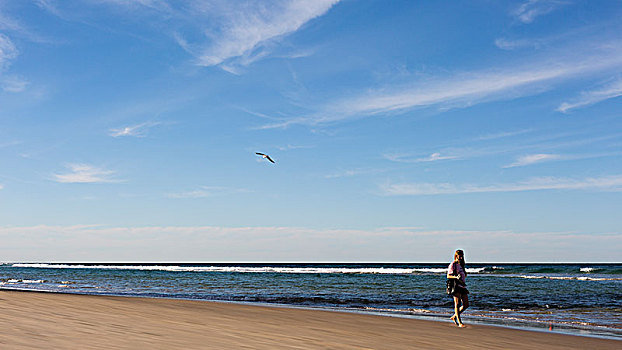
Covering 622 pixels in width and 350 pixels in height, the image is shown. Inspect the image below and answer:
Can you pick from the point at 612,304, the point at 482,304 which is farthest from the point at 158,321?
the point at 612,304

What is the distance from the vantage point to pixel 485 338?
11.4 metres

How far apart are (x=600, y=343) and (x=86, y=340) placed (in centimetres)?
1045

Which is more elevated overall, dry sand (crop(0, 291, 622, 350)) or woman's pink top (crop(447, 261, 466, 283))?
woman's pink top (crop(447, 261, 466, 283))

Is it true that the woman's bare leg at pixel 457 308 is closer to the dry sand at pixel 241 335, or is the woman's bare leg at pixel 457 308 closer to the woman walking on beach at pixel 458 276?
the woman walking on beach at pixel 458 276

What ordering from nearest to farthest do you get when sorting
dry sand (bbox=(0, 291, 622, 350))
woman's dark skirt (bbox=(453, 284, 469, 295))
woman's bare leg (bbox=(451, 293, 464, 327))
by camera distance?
dry sand (bbox=(0, 291, 622, 350))
woman's dark skirt (bbox=(453, 284, 469, 295))
woman's bare leg (bbox=(451, 293, 464, 327))

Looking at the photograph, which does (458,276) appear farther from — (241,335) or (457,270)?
(241,335)

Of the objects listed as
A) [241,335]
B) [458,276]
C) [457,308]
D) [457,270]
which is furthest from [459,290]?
[241,335]

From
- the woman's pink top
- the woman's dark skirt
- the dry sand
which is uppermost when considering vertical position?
the woman's pink top

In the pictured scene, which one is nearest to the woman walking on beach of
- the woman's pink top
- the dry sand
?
the woman's pink top

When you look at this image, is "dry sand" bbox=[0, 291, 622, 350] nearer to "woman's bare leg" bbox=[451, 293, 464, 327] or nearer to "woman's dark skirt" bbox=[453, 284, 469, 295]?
"woman's bare leg" bbox=[451, 293, 464, 327]

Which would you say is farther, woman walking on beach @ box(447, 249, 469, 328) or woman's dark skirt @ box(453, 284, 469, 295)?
woman's dark skirt @ box(453, 284, 469, 295)

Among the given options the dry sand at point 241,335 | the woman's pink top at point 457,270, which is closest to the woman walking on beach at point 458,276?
the woman's pink top at point 457,270

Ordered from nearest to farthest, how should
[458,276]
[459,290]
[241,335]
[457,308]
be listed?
[241,335] < [458,276] < [459,290] < [457,308]

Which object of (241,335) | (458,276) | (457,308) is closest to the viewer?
(241,335)
